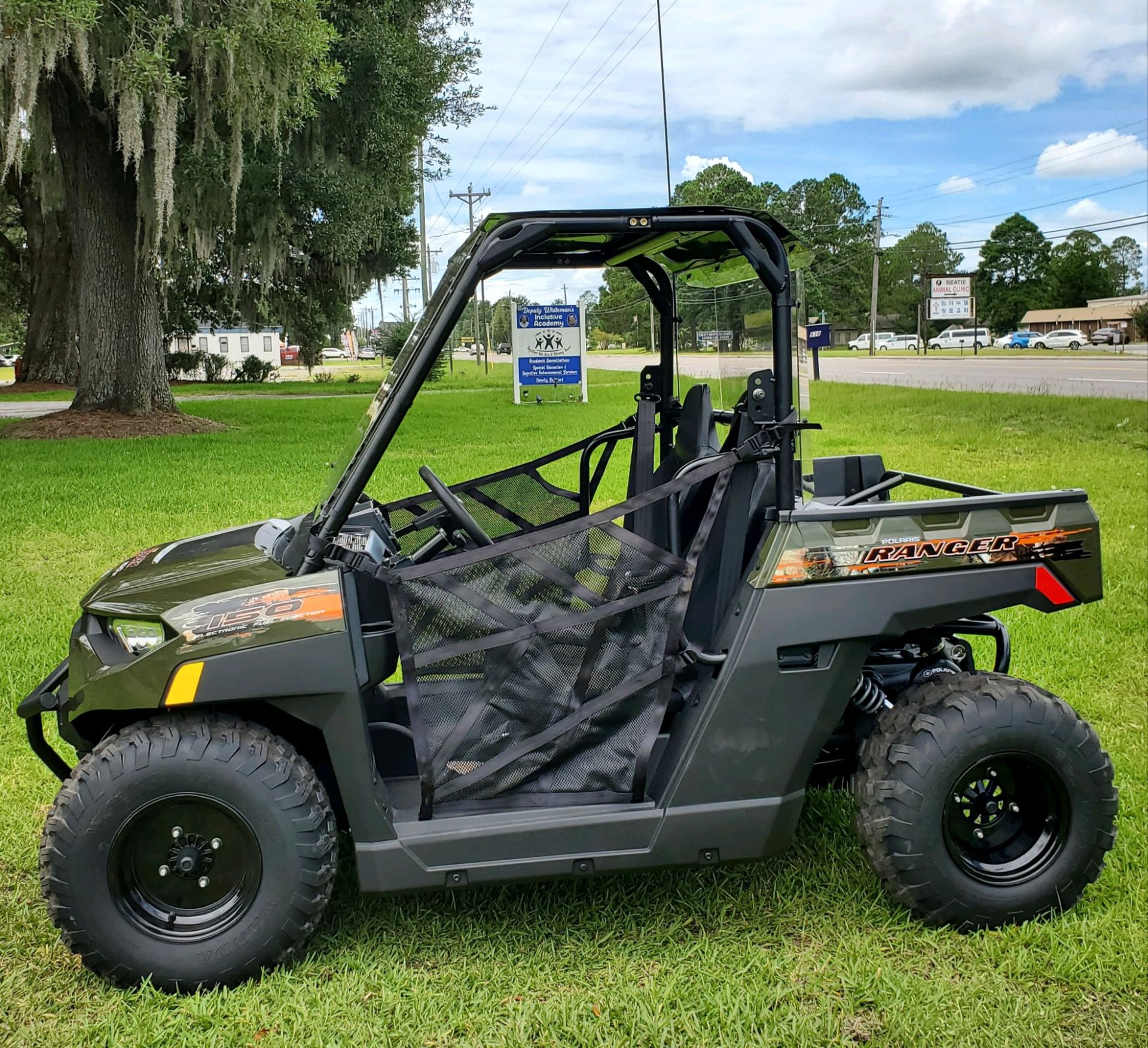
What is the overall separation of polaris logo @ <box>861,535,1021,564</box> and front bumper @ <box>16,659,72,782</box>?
2252 mm

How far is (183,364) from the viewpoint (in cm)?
3719

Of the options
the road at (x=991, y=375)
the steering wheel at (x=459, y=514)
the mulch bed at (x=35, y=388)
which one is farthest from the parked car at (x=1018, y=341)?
the steering wheel at (x=459, y=514)

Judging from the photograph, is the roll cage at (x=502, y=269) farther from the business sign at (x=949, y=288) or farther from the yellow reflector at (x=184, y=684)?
the business sign at (x=949, y=288)

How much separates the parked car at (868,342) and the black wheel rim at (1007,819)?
228 ft

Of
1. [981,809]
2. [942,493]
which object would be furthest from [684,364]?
[942,493]

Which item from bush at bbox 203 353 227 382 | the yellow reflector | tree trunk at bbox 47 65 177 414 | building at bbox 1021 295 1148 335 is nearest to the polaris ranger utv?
the yellow reflector

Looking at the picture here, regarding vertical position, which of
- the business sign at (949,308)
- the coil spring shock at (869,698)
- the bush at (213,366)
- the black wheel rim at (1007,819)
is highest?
the business sign at (949,308)

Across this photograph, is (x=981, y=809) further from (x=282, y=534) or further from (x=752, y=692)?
(x=282, y=534)

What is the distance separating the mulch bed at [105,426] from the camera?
14852 mm

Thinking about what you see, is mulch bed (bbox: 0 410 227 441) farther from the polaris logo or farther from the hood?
the polaris logo

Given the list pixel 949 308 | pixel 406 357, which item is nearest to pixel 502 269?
pixel 406 357

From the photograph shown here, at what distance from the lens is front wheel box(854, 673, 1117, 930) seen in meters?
2.86

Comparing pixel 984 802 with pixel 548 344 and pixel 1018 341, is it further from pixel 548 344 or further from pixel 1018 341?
pixel 1018 341

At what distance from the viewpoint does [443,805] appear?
280 centimetres
